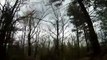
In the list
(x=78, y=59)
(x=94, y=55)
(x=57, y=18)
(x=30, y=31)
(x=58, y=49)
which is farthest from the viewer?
(x=57, y=18)

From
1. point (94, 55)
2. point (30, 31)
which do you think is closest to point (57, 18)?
point (30, 31)

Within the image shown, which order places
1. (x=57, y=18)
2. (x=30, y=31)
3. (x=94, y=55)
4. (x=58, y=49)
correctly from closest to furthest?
(x=58, y=49), (x=94, y=55), (x=30, y=31), (x=57, y=18)

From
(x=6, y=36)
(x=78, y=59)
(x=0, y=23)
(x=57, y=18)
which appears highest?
(x=57, y=18)

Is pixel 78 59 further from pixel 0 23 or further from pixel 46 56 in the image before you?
pixel 0 23

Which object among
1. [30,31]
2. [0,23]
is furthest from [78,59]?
[30,31]

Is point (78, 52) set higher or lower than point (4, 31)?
lower

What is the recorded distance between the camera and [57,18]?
27.5m

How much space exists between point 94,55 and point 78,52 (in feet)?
7.33

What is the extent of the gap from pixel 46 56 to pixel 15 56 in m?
1.40

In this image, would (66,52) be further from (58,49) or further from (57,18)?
(57,18)

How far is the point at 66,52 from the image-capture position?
7605mm

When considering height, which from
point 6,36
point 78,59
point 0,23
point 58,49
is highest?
point 0,23

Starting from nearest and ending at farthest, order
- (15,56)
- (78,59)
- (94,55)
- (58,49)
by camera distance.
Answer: (15,56), (58,49), (78,59), (94,55)

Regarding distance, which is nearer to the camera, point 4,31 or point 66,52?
point 66,52
